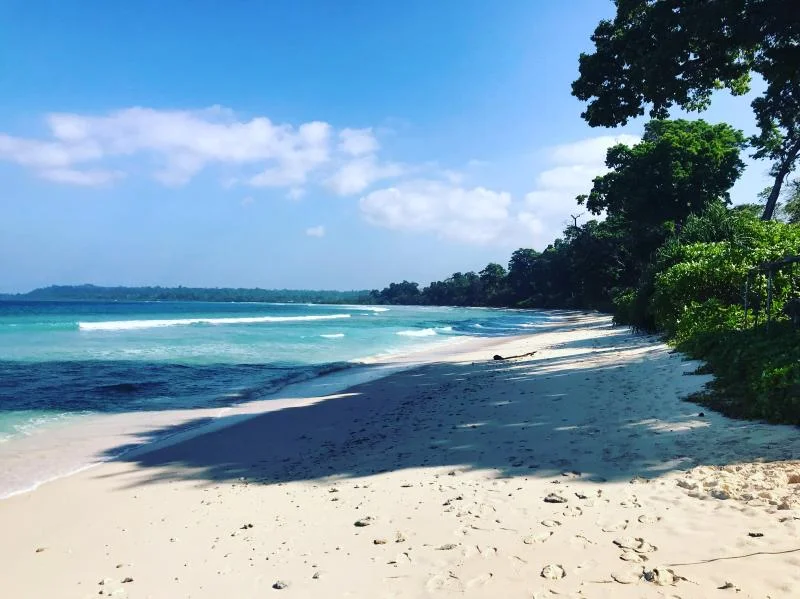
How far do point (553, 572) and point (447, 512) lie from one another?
4.39ft

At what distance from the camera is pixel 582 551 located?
12.3 ft

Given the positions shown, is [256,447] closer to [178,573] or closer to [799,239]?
[178,573]

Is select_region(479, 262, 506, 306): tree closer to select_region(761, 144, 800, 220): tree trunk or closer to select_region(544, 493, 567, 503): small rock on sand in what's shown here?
select_region(761, 144, 800, 220): tree trunk

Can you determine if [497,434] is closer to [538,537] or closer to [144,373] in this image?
[538,537]

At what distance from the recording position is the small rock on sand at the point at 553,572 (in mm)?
3473

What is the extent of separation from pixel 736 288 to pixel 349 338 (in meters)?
22.5

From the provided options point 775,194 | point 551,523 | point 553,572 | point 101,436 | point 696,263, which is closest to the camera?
point 553,572

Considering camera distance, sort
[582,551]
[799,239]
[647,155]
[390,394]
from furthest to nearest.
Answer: [647,155]
[799,239]
[390,394]
[582,551]

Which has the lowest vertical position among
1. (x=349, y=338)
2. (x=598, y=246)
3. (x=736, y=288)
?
(x=349, y=338)

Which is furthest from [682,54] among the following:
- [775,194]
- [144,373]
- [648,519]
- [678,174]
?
[678,174]

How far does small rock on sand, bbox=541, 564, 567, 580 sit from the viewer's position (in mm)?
3473


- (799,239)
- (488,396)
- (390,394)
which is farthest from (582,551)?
(799,239)

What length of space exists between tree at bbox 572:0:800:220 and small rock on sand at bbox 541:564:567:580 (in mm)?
10999

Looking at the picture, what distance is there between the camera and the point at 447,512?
471 cm
